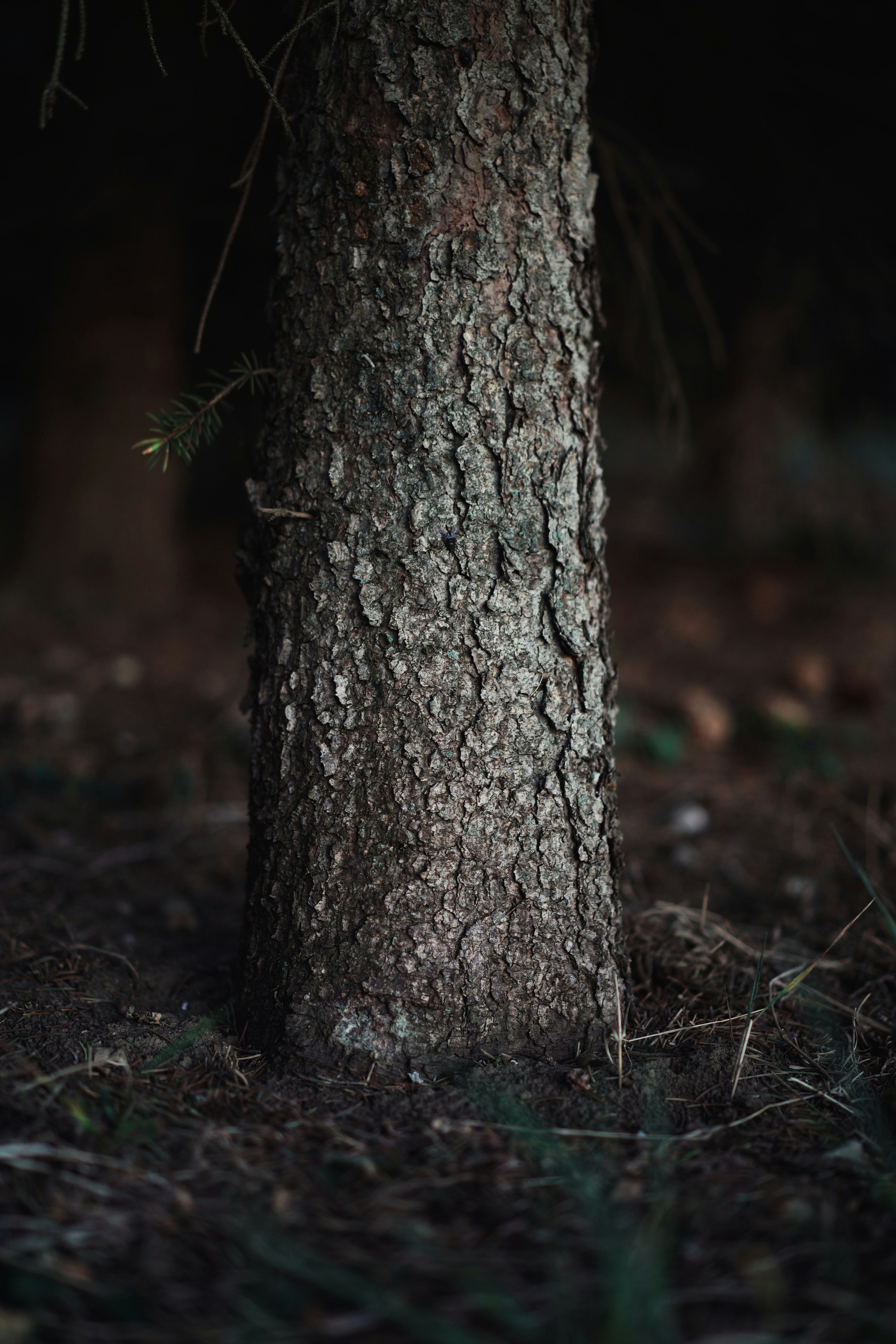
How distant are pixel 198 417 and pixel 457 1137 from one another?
1.14 meters

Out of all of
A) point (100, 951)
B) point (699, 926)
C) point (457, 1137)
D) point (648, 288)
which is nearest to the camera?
point (457, 1137)

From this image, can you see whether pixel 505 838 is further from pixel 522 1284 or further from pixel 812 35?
pixel 812 35

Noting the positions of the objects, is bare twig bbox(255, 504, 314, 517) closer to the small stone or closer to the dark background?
the dark background

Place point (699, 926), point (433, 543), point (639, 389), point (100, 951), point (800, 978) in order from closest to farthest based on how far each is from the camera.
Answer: point (433, 543) → point (800, 978) → point (100, 951) → point (699, 926) → point (639, 389)

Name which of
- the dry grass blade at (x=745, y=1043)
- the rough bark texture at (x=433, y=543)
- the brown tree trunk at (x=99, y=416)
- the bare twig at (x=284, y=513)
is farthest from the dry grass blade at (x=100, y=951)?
the brown tree trunk at (x=99, y=416)

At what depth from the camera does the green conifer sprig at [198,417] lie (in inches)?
53.7

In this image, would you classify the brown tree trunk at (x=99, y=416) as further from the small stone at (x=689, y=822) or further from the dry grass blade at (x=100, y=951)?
the small stone at (x=689, y=822)

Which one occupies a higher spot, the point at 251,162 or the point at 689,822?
the point at 251,162

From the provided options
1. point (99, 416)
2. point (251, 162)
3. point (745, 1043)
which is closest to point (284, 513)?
point (251, 162)

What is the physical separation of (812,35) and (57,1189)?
4.34 meters

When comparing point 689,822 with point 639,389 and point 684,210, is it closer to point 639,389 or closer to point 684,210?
point 684,210

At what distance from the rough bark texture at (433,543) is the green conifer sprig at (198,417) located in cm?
6

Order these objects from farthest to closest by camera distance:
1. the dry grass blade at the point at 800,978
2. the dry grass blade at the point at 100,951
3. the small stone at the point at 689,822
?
the small stone at the point at 689,822, the dry grass blade at the point at 100,951, the dry grass blade at the point at 800,978

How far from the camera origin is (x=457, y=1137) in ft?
3.78
